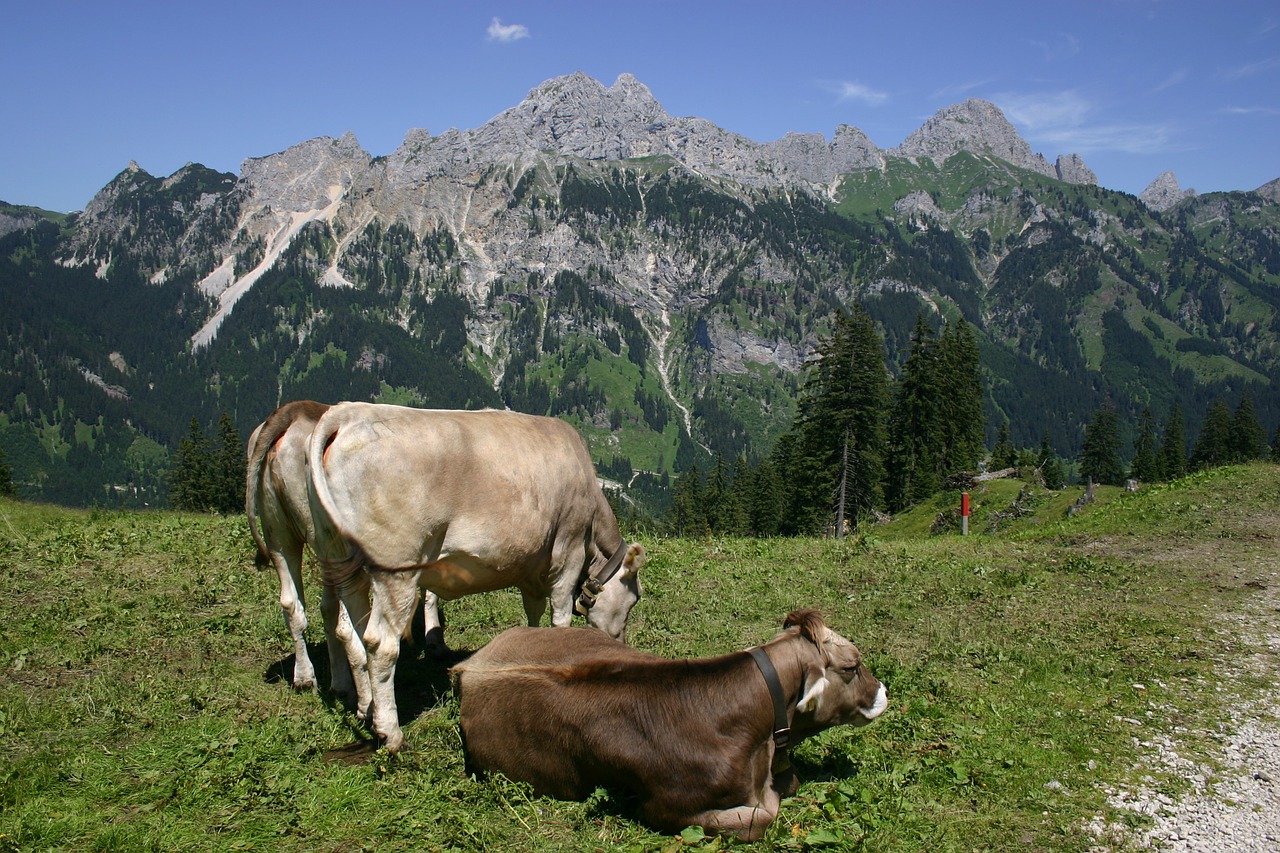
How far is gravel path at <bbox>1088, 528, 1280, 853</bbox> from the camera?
6145mm

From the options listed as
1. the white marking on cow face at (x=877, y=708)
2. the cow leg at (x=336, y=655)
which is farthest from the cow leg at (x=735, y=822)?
the cow leg at (x=336, y=655)

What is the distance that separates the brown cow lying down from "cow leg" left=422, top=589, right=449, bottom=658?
10.3 ft

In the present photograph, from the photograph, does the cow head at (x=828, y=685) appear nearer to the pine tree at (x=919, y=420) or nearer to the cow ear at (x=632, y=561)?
the cow ear at (x=632, y=561)

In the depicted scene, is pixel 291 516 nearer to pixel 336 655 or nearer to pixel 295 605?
pixel 295 605

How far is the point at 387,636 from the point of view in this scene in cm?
745

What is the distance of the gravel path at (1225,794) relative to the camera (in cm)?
614

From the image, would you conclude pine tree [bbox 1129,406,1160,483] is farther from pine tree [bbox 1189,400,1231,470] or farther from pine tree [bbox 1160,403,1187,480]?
pine tree [bbox 1189,400,1231,470]

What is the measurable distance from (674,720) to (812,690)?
122 cm

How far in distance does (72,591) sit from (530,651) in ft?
27.5

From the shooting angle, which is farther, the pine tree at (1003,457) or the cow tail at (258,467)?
the pine tree at (1003,457)

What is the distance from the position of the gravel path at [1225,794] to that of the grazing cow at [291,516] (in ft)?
24.2

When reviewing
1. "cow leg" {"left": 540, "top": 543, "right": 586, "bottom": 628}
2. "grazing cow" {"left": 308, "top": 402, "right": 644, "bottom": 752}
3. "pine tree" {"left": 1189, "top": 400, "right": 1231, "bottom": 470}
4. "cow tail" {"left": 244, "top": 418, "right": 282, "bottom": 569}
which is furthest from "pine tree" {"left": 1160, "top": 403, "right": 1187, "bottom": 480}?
"cow tail" {"left": 244, "top": 418, "right": 282, "bottom": 569}

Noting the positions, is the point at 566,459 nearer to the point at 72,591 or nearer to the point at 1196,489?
the point at 72,591

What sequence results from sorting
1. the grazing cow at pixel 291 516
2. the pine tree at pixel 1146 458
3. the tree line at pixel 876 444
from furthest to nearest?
the pine tree at pixel 1146 458 → the tree line at pixel 876 444 → the grazing cow at pixel 291 516
